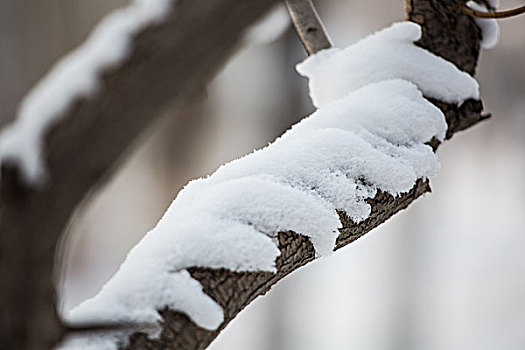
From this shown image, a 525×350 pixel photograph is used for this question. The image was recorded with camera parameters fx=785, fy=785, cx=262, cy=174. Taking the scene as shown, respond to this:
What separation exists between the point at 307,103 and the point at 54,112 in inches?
67.5

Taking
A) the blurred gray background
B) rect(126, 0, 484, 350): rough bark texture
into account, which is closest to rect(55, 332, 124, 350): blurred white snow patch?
rect(126, 0, 484, 350): rough bark texture

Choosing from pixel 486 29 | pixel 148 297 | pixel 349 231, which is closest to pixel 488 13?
pixel 486 29

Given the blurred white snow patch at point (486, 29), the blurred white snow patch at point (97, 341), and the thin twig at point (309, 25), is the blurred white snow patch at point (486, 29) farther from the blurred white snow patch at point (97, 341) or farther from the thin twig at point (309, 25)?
the blurred white snow patch at point (97, 341)

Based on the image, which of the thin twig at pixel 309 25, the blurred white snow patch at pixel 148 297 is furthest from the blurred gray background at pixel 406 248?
the blurred white snow patch at pixel 148 297

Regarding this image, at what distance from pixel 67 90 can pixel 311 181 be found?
189mm

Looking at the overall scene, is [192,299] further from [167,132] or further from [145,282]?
[167,132]

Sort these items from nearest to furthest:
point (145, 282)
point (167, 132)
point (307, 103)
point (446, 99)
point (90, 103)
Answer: point (90, 103) < point (145, 282) < point (446, 99) < point (307, 103) < point (167, 132)

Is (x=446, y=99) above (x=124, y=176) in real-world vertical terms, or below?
above

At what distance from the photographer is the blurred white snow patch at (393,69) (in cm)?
44

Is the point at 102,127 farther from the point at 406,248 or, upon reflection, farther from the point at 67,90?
the point at 406,248

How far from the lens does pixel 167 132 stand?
209 cm

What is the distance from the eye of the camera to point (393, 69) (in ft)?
1.46

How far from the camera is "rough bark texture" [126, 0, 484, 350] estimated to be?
0.95ft

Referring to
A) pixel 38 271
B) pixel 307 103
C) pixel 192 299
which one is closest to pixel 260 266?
pixel 192 299
